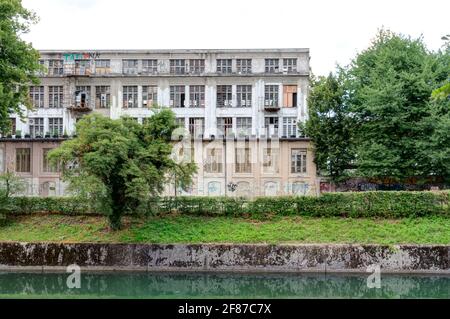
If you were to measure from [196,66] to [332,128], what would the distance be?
17.3m

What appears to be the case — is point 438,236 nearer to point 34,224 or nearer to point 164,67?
point 34,224

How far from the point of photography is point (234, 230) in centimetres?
3169

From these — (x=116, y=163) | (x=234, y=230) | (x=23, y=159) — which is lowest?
(x=234, y=230)

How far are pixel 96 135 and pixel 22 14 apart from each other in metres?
13.3

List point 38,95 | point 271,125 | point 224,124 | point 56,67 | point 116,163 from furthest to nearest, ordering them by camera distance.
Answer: point 56,67 < point 38,95 < point 224,124 < point 271,125 < point 116,163

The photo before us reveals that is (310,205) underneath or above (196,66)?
underneath

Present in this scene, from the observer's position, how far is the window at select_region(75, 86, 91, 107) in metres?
56.4

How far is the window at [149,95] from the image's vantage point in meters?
56.0

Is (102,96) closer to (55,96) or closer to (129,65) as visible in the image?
(129,65)

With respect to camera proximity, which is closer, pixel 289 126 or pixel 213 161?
pixel 213 161

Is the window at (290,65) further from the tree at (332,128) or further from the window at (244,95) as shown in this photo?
the tree at (332,128)

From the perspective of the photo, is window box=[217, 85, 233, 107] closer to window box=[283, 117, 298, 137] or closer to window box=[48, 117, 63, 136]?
window box=[283, 117, 298, 137]

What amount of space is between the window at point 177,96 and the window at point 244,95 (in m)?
5.44

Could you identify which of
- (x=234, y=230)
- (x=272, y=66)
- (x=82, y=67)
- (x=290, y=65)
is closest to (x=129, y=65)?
(x=82, y=67)
